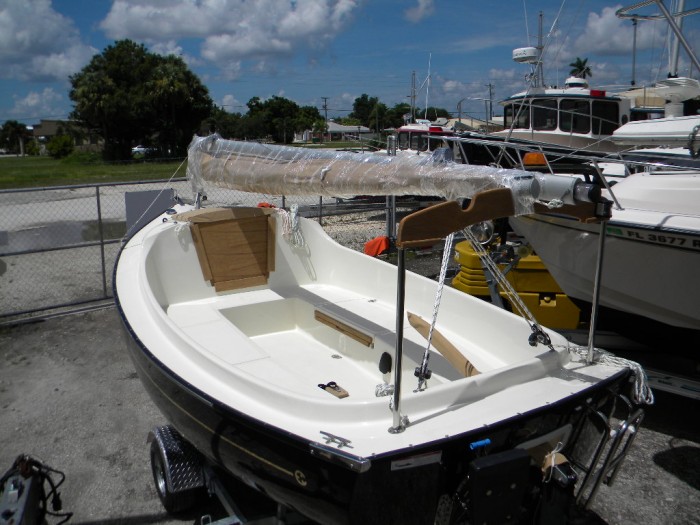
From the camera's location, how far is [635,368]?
3.10 m

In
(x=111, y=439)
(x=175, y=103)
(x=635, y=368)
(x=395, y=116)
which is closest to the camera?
(x=635, y=368)

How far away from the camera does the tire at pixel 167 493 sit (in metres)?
3.62

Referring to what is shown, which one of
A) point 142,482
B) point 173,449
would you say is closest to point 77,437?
point 142,482

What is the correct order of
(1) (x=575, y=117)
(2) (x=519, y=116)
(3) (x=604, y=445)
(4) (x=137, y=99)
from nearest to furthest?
1. (3) (x=604, y=445)
2. (2) (x=519, y=116)
3. (1) (x=575, y=117)
4. (4) (x=137, y=99)

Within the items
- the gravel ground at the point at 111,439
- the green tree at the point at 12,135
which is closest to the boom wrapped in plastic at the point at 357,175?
the gravel ground at the point at 111,439

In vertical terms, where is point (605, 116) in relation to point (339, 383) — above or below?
above

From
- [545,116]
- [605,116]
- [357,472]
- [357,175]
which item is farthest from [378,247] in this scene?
[357,472]

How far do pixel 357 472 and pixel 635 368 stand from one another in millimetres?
1641

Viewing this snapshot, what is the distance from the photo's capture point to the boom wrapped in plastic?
2719 millimetres

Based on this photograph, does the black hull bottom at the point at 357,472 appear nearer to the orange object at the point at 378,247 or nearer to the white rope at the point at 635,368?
the white rope at the point at 635,368

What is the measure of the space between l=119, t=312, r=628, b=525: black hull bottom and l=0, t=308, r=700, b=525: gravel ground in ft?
3.69

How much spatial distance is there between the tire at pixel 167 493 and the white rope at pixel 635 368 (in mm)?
2426

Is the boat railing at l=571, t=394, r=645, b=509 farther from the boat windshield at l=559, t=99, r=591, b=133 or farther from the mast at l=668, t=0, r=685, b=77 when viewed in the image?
the boat windshield at l=559, t=99, r=591, b=133

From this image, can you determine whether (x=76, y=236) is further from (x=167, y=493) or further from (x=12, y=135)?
(x=12, y=135)
